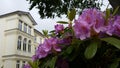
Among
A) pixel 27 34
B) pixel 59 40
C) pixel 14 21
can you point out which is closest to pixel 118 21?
pixel 59 40

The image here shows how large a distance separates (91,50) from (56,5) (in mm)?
6795

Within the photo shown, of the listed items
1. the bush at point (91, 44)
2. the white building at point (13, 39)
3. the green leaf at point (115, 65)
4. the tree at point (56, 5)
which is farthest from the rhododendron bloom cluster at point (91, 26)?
the white building at point (13, 39)

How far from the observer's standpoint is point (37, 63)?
125 cm

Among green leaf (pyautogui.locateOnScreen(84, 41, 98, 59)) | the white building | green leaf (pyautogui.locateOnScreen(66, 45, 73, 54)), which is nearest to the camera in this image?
green leaf (pyautogui.locateOnScreen(84, 41, 98, 59))

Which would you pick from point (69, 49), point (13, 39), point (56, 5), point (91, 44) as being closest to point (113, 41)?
point (91, 44)

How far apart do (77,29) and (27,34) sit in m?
31.6

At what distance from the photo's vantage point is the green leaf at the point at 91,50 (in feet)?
3.27

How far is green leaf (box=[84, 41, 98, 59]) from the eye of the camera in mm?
996

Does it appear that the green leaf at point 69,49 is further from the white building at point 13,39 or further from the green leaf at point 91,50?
the white building at point 13,39

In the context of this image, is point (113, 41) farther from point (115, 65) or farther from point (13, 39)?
point (13, 39)

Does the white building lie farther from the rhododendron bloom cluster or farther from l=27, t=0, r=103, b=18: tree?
the rhododendron bloom cluster

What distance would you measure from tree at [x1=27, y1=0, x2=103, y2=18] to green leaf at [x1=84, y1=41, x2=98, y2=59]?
21.3 ft

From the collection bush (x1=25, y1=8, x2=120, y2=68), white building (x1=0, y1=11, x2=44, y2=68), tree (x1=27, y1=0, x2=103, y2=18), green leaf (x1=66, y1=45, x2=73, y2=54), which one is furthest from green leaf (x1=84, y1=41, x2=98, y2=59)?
white building (x1=0, y1=11, x2=44, y2=68)

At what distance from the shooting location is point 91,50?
1016 mm
